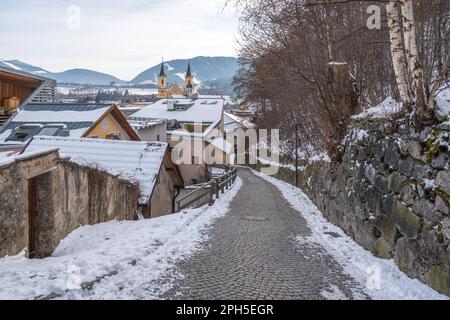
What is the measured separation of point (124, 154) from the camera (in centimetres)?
1302

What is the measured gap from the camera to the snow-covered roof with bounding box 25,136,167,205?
12305mm

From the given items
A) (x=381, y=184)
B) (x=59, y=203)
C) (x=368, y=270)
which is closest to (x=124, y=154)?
(x=59, y=203)

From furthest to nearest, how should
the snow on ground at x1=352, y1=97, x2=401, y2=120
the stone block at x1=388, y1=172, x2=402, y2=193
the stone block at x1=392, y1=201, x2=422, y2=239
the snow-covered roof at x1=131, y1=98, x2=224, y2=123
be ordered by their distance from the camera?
1. the snow-covered roof at x1=131, y1=98, x2=224, y2=123
2. the snow on ground at x1=352, y1=97, x2=401, y2=120
3. the stone block at x1=388, y1=172, x2=402, y2=193
4. the stone block at x1=392, y1=201, x2=422, y2=239

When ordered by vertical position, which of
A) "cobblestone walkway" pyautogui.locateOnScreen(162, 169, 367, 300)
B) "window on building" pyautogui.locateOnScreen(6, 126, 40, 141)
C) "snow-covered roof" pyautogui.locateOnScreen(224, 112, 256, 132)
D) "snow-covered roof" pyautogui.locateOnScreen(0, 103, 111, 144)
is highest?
"snow-covered roof" pyautogui.locateOnScreen(224, 112, 256, 132)

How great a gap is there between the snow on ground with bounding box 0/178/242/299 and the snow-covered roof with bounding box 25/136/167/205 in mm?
2849

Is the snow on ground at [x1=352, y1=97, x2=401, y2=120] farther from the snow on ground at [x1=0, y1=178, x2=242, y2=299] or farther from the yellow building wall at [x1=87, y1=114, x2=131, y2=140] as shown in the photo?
the yellow building wall at [x1=87, y1=114, x2=131, y2=140]

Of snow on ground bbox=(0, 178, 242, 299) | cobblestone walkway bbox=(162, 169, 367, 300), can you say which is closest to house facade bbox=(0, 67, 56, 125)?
snow on ground bbox=(0, 178, 242, 299)

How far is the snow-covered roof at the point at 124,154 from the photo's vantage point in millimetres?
12305

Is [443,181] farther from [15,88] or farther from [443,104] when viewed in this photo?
[15,88]

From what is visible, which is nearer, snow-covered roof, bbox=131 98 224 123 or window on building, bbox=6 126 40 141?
window on building, bbox=6 126 40 141

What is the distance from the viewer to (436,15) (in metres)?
10.8

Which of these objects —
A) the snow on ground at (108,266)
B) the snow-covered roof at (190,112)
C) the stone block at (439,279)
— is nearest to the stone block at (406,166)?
the stone block at (439,279)

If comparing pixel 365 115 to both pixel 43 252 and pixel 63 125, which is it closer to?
pixel 43 252
